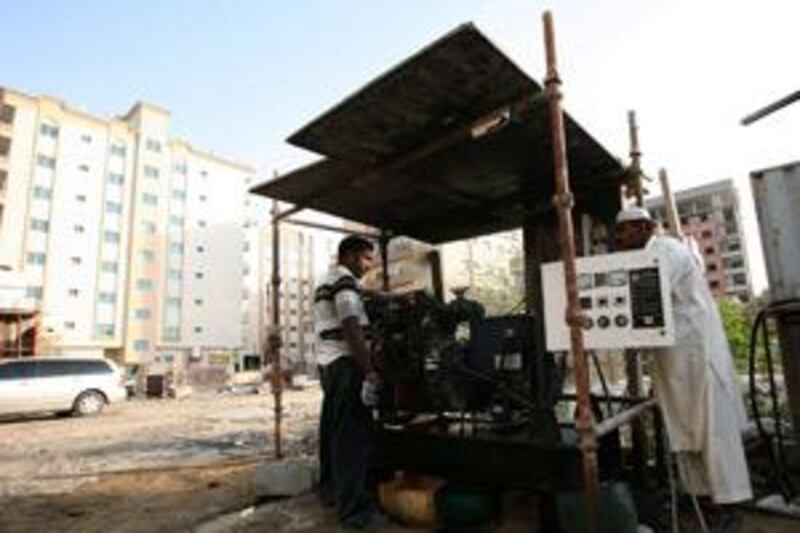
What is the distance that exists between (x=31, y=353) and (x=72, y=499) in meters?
24.4

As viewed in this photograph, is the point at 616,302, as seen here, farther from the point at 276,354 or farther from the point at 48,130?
the point at 48,130

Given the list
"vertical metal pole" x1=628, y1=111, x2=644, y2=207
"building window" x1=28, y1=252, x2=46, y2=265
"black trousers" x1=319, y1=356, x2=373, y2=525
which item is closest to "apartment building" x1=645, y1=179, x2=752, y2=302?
"building window" x1=28, y1=252, x2=46, y2=265

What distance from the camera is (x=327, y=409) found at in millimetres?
5230

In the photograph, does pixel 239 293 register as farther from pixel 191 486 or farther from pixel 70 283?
pixel 191 486

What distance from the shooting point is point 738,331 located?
40.4 ft

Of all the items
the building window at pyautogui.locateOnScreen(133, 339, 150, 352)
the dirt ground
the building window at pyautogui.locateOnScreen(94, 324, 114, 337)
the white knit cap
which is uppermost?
the building window at pyautogui.locateOnScreen(94, 324, 114, 337)

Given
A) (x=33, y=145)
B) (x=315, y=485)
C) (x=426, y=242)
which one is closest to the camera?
(x=315, y=485)

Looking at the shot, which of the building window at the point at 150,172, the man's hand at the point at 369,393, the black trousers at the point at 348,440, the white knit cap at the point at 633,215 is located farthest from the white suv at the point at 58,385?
the building window at the point at 150,172

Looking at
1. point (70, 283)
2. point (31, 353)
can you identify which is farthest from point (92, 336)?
point (31, 353)

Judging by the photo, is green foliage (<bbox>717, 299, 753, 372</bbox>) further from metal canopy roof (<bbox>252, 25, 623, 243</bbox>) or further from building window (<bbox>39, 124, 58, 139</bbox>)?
building window (<bbox>39, 124, 58, 139</bbox>)

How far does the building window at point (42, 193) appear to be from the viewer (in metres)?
48.9

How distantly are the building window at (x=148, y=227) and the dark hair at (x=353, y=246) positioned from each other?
56.3 m

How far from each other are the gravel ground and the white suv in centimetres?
52

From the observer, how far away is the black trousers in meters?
4.66
